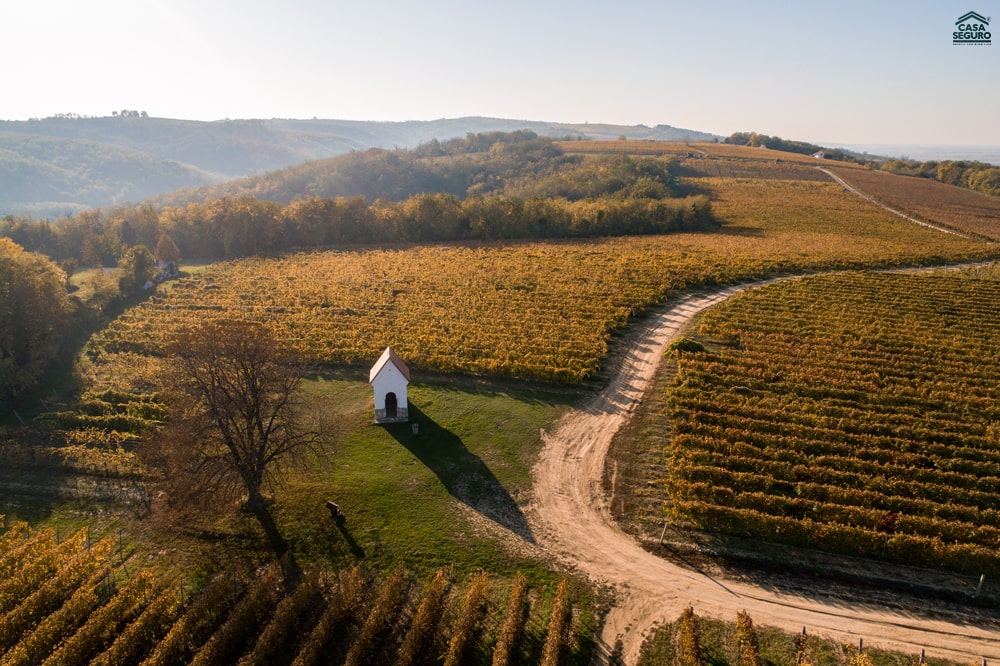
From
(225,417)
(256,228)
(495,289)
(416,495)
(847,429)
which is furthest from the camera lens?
(256,228)

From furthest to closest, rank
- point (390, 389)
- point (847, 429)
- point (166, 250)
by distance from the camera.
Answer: point (166, 250)
point (390, 389)
point (847, 429)

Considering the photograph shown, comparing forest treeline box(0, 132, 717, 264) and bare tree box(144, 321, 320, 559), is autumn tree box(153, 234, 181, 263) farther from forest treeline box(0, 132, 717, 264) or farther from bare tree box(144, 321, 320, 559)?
bare tree box(144, 321, 320, 559)

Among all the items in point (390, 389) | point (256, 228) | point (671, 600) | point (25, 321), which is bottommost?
point (671, 600)

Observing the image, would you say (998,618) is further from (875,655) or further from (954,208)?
(954,208)

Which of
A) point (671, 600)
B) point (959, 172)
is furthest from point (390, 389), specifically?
point (959, 172)

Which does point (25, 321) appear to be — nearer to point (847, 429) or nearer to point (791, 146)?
point (847, 429)

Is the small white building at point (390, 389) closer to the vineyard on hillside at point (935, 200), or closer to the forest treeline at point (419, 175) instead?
the vineyard on hillside at point (935, 200)

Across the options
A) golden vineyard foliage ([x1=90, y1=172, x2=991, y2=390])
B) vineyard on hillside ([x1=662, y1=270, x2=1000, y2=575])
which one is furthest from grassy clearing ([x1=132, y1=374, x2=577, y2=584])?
vineyard on hillside ([x1=662, y1=270, x2=1000, y2=575])
